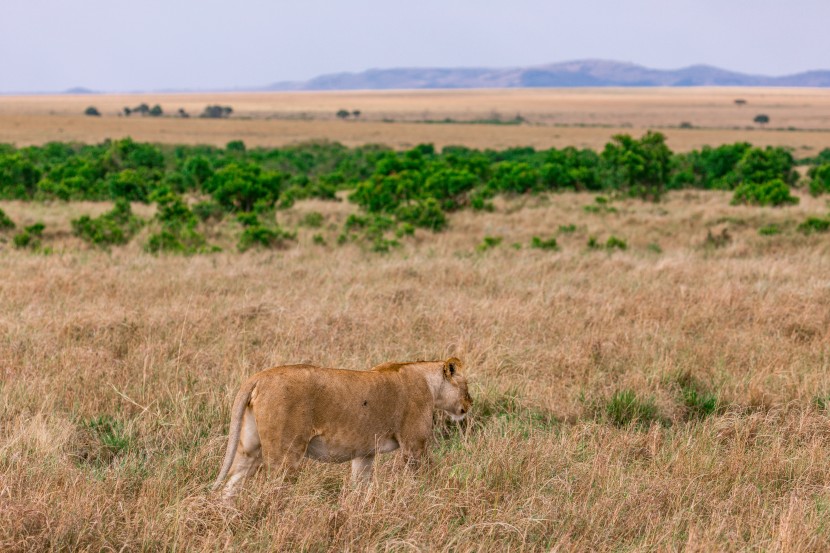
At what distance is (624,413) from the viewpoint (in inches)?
224

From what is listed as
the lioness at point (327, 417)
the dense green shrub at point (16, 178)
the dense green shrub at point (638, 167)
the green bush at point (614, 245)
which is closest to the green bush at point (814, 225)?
the green bush at point (614, 245)

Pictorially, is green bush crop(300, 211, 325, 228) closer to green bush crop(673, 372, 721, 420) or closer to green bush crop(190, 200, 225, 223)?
green bush crop(190, 200, 225, 223)

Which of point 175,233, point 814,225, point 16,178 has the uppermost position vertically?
point 16,178

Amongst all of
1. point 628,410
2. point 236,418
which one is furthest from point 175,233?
point 236,418

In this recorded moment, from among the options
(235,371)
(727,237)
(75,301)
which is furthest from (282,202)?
(235,371)

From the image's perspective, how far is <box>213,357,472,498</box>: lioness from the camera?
3797mm

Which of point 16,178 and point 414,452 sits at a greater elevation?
point 16,178

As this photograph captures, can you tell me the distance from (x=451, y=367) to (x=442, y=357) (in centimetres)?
234

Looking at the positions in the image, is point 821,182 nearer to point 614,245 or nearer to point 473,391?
point 614,245

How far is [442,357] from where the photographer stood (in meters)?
6.88

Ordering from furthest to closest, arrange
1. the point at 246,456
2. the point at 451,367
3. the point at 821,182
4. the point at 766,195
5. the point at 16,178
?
the point at 821,182 < the point at 16,178 < the point at 766,195 < the point at 451,367 < the point at 246,456

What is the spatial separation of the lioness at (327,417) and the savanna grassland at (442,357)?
0.15 metres

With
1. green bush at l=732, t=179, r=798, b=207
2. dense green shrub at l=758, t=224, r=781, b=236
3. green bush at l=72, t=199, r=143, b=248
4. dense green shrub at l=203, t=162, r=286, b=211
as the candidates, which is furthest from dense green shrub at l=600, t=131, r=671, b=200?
green bush at l=72, t=199, r=143, b=248

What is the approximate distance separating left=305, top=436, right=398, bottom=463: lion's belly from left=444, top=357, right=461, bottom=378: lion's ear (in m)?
0.55
